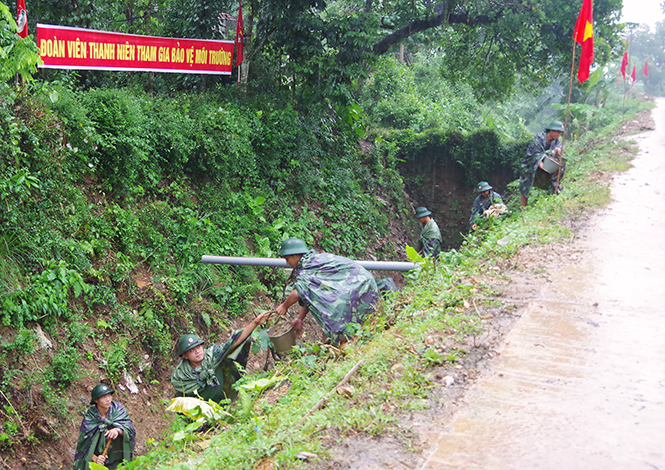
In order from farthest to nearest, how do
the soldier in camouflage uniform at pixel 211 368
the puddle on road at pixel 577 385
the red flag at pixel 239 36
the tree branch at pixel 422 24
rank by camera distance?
the tree branch at pixel 422 24 → the red flag at pixel 239 36 → the soldier in camouflage uniform at pixel 211 368 → the puddle on road at pixel 577 385

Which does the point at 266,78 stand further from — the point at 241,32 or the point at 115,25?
the point at 115,25

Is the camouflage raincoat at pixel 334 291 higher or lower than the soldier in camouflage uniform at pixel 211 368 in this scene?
higher

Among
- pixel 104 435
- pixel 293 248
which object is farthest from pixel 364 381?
pixel 104 435

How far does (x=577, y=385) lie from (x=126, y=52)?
8472mm

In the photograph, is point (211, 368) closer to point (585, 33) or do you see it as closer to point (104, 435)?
point (104, 435)

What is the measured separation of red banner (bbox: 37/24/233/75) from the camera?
27.0 ft

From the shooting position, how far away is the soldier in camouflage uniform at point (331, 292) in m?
5.17

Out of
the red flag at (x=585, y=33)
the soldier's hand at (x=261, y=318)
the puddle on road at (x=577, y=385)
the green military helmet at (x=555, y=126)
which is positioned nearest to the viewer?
the puddle on road at (x=577, y=385)

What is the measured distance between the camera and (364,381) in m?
4.04

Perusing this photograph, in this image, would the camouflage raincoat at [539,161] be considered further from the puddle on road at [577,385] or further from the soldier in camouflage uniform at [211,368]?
the soldier in camouflage uniform at [211,368]

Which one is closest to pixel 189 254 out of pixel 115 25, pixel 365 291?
pixel 365 291

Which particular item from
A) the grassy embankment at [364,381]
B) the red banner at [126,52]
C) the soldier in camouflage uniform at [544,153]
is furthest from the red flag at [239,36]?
the grassy embankment at [364,381]

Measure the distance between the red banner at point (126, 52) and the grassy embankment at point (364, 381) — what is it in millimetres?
6053

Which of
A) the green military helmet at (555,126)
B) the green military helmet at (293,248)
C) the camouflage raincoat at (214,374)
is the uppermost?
the green military helmet at (555,126)
